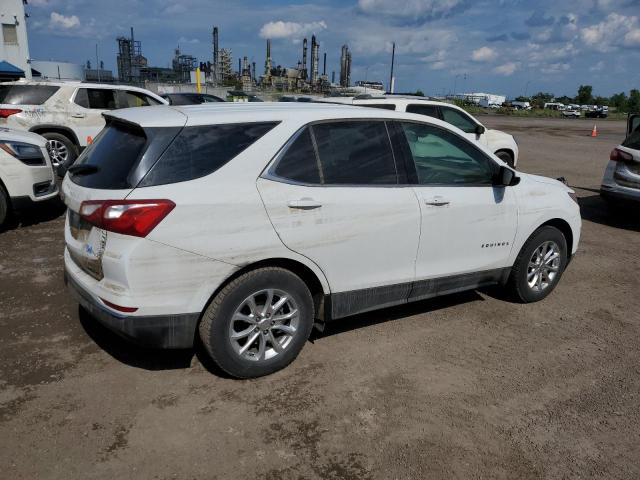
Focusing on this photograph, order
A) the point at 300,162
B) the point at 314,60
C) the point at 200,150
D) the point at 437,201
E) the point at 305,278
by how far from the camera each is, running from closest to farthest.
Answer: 1. the point at 200,150
2. the point at 300,162
3. the point at 305,278
4. the point at 437,201
5. the point at 314,60

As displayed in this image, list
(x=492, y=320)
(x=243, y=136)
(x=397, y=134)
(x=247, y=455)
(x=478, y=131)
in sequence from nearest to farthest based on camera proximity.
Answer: (x=247, y=455)
(x=243, y=136)
(x=397, y=134)
(x=492, y=320)
(x=478, y=131)

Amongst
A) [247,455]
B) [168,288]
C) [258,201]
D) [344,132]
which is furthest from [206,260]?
[344,132]

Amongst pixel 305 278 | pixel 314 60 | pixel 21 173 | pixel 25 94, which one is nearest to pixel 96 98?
pixel 25 94

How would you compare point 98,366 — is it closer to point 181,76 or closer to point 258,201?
point 258,201

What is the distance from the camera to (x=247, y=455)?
2814 mm

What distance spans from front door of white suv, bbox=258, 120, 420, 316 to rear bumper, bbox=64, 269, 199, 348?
2.59 feet

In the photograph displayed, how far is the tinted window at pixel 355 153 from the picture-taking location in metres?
3.61

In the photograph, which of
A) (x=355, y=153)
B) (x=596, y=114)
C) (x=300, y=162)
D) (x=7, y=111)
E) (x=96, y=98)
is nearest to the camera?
(x=300, y=162)

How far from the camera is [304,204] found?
3.37 meters

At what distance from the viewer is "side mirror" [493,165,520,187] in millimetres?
4298

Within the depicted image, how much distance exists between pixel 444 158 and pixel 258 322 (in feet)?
6.64

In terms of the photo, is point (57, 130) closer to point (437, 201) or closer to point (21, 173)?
point (21, 173)

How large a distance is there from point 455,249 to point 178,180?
227 centimetres

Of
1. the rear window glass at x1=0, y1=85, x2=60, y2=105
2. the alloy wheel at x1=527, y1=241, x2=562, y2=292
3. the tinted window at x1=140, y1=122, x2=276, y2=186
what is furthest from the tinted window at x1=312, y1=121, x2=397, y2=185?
the rear window glass at x1=0, y1=85, x2=60, y2=105
